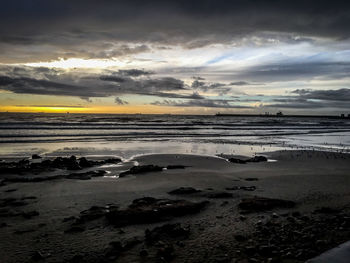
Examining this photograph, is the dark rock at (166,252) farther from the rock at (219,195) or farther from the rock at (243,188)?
the rock at (243,188)

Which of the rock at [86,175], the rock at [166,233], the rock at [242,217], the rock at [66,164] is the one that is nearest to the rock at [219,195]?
the rock at [242,217]

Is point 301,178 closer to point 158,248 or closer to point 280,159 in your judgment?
point 280,159

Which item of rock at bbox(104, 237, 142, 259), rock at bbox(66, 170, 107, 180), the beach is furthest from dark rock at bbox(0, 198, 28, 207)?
rock at bbox(104, 237, 142, 259)

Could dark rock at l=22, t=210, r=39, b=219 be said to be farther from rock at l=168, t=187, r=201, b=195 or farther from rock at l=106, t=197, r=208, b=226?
rock at l=168, t=187, r=201, b=195

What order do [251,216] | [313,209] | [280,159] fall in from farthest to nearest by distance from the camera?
[280,159]
[313,209]
[251,216]

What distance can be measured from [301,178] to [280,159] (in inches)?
221

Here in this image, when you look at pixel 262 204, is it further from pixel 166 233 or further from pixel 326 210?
pixel 166 233

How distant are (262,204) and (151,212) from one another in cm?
296

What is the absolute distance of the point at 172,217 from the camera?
273 inches

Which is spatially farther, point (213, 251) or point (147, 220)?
point (147, 220)

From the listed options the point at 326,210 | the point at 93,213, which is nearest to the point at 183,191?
the point at 93,213

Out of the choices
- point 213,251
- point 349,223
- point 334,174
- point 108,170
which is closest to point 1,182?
point 108,170

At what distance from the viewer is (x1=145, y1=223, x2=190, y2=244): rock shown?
566 centimetres

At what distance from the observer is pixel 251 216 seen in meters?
6.98
